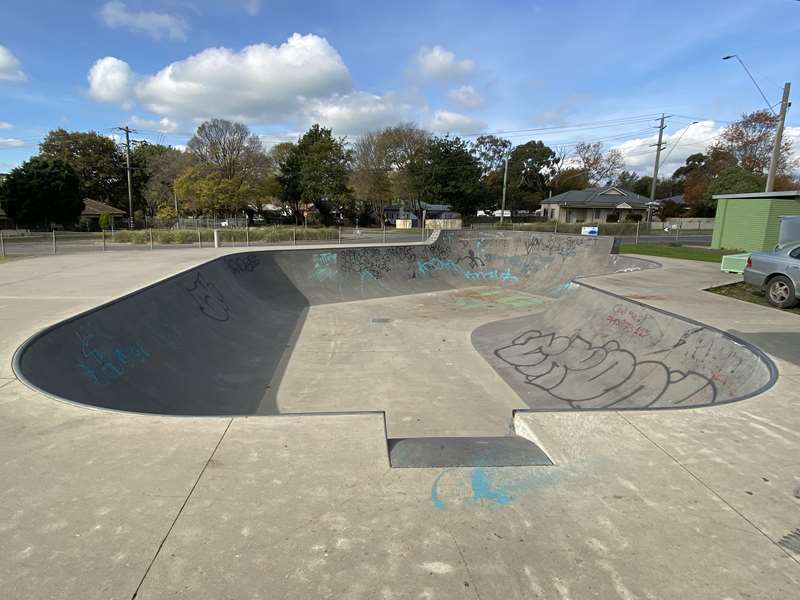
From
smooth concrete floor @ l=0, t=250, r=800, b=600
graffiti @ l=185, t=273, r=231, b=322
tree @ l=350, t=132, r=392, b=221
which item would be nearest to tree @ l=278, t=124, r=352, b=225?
tree @ l=350, t=132, r=392, b=221

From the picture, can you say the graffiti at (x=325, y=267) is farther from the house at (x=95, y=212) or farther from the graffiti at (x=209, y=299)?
the house at (x=95, y=212)

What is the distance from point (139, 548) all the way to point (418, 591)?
1452mm

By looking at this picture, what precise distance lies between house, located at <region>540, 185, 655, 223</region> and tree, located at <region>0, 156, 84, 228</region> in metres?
52.8

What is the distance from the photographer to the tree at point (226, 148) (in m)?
46.6

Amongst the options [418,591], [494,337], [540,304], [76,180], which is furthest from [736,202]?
[76,180]

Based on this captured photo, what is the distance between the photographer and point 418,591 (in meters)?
Result: 2.04

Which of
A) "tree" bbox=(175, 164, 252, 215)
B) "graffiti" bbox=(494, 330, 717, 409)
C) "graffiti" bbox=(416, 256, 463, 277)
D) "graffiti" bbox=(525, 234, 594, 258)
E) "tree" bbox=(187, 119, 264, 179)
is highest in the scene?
"tree" bbox=(187, 119, 264, 179)

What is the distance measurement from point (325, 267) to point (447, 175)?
34882mm

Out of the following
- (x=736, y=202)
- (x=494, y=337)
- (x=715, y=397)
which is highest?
(x=736, y=202)

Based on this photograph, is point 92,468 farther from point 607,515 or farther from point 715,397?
point 715,397

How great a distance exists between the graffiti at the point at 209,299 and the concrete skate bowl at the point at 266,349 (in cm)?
4

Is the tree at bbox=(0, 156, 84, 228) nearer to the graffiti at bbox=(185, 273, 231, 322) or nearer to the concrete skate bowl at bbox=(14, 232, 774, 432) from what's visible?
the concrete skate bowl at bbox=(14, 232, 774, 432)

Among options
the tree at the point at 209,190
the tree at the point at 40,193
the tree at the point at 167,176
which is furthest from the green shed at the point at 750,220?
the tree at the point at 40,193

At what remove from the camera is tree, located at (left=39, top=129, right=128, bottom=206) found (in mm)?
56125
